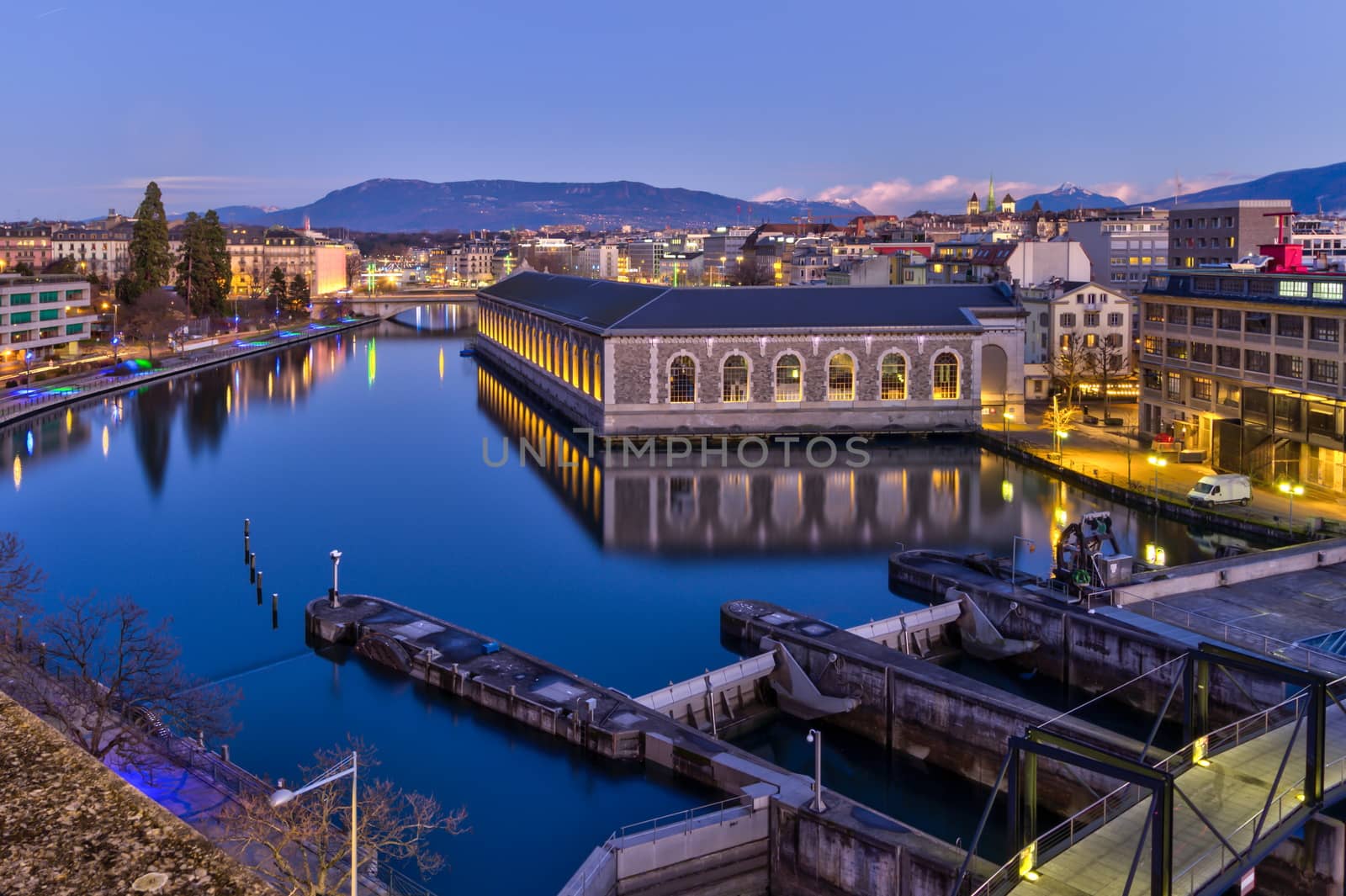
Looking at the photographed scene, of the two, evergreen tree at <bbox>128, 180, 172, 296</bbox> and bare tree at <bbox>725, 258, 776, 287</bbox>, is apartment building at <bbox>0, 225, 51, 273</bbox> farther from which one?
bare tree at <bbox>725, 258, 776, 287</bbox>

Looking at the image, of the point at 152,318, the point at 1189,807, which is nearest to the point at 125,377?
the point at 152,318

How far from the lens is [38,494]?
43.9 metres

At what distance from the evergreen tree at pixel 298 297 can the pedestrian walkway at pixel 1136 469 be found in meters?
93.9

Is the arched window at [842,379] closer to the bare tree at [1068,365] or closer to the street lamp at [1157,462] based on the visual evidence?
the bare tree at [1068,365]

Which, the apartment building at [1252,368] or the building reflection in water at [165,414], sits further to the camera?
the building reflection in water at [165,414]

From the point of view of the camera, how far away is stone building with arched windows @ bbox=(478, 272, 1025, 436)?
2160 inches

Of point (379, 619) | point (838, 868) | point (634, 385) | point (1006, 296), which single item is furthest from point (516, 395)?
point (838, 868)

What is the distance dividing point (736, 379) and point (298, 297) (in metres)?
91.1

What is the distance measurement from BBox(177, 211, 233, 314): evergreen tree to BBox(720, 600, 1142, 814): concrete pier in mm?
93281

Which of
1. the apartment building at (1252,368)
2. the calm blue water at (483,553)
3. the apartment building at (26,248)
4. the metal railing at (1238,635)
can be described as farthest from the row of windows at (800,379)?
the apartment building at (26,248)

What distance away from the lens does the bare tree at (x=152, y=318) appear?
9181cm

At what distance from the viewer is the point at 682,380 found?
55.2 metres

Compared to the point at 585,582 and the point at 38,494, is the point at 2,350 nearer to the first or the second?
the point at 38,494

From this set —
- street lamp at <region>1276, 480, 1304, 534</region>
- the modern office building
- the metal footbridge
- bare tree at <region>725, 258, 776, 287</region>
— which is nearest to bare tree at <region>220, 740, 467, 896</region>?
the metal footbridge
